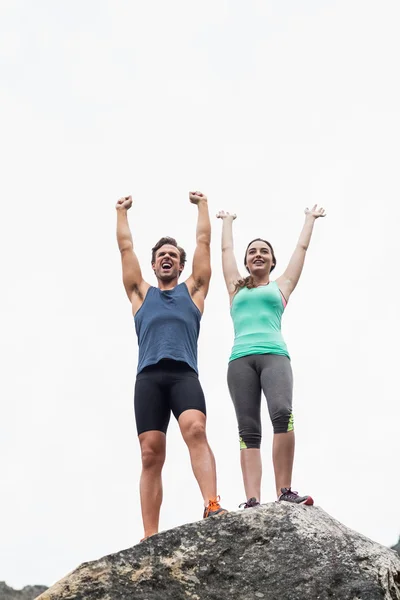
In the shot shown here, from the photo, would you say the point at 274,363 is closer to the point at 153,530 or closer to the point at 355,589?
the point at 153,530

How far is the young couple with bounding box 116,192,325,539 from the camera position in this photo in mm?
7113

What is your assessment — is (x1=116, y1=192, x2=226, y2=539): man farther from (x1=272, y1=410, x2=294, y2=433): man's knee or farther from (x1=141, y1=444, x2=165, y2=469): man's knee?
(x1=272, y1=410, x2=294, y2=433): man's knee

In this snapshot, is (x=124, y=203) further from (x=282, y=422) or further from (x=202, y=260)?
(x=282, y=422)

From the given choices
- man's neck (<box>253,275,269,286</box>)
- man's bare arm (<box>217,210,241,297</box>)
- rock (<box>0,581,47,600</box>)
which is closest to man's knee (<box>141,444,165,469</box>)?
man's bare arm (<box>217,210,241,297</box>)

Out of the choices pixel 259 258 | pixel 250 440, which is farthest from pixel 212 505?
pixel 259 258

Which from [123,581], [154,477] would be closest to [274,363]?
[154,477]

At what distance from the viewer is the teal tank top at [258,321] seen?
7841mm

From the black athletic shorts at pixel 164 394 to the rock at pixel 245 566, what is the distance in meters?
1.29

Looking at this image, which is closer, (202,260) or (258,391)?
(258,391)

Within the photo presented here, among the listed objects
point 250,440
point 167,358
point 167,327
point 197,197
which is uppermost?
point 197,197

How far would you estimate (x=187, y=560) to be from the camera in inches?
232

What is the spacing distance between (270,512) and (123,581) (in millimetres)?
1215

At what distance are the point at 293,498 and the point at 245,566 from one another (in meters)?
1.04

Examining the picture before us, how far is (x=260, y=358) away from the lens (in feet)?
25.4
